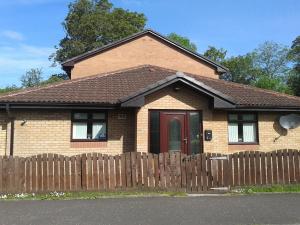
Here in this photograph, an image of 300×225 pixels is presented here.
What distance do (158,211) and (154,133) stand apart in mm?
5956

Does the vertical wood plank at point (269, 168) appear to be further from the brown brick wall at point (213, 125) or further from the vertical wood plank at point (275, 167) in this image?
the brown brick wall at point (213, 125)

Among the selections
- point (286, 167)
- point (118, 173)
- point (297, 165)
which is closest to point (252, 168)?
point (286, 167)

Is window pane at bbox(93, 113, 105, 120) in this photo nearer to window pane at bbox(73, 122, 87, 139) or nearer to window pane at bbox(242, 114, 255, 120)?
window pane at bbox(73, 122, 87, 139)

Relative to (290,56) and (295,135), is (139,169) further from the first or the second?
(290,56)

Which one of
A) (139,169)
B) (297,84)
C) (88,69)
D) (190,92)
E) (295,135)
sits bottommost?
(139,169)

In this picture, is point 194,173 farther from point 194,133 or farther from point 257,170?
point 194,133

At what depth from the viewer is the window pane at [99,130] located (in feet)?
51.6

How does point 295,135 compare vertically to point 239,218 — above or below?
above

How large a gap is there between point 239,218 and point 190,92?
24.9ft

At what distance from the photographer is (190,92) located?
612 inches

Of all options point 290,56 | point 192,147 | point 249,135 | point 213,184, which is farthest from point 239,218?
point 290,56

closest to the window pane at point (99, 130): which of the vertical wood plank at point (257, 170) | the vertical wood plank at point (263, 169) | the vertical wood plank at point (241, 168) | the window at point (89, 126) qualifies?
the window at point (89, 126)

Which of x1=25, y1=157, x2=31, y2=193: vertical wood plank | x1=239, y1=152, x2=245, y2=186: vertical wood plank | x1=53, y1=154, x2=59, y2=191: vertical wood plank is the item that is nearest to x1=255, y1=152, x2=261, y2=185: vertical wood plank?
x1=239, y1=152, x2=245, y2=186: vertical wood plank

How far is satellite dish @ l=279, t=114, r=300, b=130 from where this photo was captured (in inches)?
676
